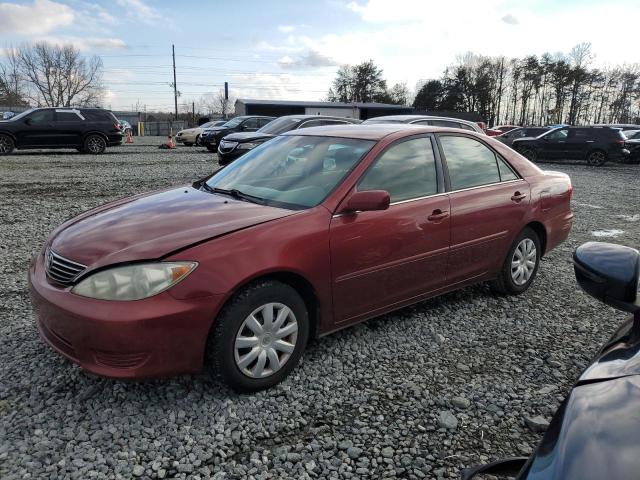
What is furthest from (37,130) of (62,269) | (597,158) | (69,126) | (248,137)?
(597,158)

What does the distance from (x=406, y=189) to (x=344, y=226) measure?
724 millimetres

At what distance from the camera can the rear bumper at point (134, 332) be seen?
244cm

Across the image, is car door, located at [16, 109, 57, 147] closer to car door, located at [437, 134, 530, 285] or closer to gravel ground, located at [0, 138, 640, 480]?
gravel ground, located at [0, 138, 640, 480]

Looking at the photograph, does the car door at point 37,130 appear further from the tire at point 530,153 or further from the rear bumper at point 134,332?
the tire at point 530,153

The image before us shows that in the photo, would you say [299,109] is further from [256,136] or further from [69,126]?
[256,136]

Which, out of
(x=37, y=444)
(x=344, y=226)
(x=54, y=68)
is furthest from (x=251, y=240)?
(x=54, y=68)

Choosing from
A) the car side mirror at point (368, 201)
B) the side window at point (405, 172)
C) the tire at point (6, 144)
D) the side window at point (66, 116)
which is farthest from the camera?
the side window at point (66, 116)

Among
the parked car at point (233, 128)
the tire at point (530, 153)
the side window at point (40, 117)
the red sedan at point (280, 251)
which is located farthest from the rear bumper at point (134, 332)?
the tire at point (530, 153)

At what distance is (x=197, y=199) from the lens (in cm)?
341

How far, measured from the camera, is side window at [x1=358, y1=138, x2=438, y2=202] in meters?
3.44

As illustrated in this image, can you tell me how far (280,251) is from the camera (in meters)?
2.80

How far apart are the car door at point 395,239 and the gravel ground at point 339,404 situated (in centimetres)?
42

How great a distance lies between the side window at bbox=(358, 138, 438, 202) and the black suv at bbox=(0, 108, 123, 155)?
54.5 ft

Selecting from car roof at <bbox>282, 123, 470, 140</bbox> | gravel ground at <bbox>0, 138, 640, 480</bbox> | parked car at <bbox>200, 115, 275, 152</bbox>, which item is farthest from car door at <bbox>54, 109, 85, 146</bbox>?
car roof at <bbox>282, 123, 470, 140</bbox>
